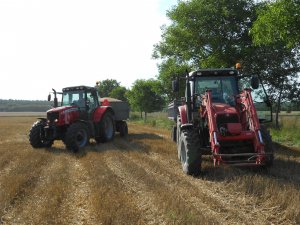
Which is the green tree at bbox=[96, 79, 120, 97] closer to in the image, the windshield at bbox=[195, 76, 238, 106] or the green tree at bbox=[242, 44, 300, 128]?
the green tree at bbox=[242, 44, 300, 128]

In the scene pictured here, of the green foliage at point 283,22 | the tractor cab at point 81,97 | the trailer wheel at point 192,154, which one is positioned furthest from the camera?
the tractor cab at point 81,97

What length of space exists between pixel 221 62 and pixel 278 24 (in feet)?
25.2

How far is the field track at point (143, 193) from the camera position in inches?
218

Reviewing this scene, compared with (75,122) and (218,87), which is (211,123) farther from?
(75,122)

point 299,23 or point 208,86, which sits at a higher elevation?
point 299,23

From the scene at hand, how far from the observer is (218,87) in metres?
9.99

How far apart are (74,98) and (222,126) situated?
8291mm

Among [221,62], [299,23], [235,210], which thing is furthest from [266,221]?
[221,62]

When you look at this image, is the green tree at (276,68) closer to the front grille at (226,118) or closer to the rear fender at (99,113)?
the rear fender at (99,113)

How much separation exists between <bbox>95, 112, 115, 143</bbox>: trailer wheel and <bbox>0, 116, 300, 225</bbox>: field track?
16.3 ft

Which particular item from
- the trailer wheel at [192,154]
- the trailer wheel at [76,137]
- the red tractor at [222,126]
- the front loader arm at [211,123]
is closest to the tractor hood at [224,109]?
the red tractor at [222,126]

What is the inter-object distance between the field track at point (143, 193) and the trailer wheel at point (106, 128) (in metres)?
4.97

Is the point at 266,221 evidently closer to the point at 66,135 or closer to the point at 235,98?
the point at 235,98

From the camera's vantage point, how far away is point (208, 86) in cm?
1002
